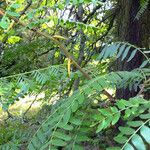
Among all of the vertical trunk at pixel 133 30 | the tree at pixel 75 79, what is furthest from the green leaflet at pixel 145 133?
the vertical trunk at pixel 133 30

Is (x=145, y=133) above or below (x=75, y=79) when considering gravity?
above

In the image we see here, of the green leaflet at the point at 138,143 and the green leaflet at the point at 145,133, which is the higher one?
the green leaflet at the point at 145,133

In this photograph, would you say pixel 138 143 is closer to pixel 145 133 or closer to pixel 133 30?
pixel 145 133

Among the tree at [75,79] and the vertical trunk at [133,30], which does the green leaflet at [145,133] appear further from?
the vertical trunk at [133,30]

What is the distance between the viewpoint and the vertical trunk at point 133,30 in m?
2.08

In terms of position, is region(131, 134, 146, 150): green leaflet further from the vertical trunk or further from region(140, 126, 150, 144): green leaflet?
the vertical trunk

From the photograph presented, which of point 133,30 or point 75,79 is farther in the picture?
point 133,30

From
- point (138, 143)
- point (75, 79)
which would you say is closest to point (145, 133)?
point (138, 143)

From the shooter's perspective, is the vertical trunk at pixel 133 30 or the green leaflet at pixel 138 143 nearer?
the green leaflet at pixel 138 143

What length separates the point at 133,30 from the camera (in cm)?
212

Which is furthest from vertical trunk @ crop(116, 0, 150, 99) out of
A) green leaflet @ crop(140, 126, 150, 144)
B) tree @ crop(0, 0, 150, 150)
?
green leaflet @ crop(140, 126, 150, 144)

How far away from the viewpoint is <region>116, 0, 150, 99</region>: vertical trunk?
208cm

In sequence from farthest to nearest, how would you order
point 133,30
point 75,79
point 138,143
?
point 133,30 → point 75,79 → point 138,143

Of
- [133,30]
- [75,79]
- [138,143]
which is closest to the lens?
[138,143]
